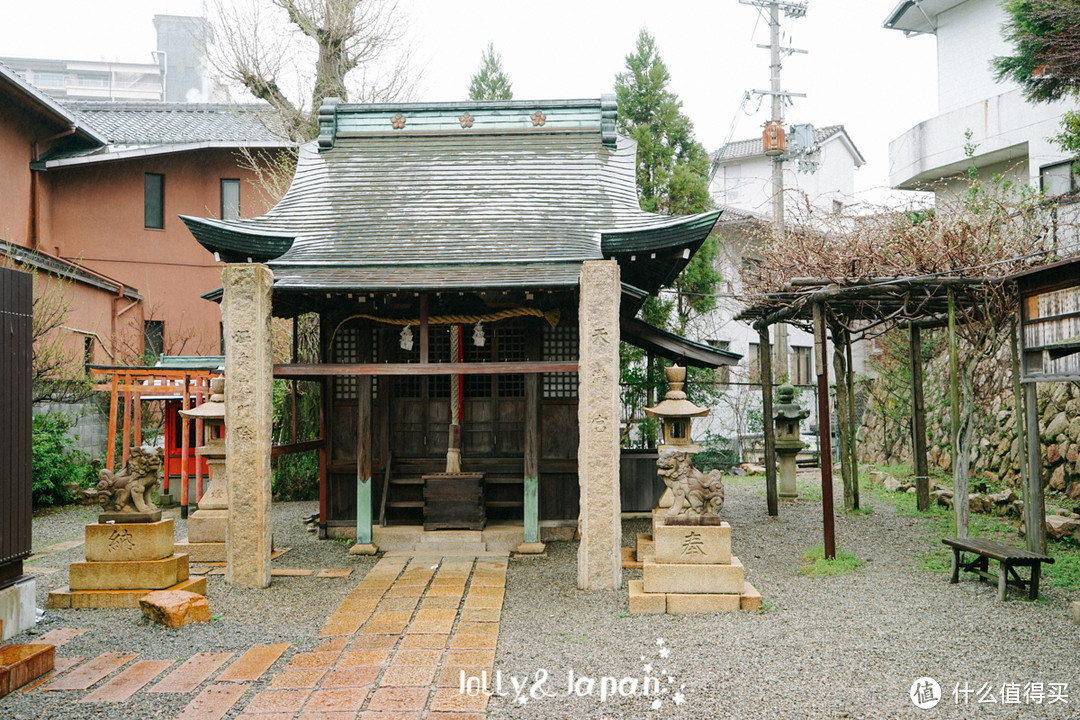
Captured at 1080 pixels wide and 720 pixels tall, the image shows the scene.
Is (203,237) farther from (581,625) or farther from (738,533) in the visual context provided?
(738,533)

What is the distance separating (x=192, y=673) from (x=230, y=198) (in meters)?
16.4

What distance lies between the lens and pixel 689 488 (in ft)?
23.4

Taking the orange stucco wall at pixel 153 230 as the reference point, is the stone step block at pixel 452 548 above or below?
below

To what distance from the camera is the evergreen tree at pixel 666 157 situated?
17125 mm

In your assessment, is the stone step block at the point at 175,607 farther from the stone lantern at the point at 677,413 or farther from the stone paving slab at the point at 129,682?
the stone lantern at the point at 677,413

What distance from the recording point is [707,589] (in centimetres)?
690

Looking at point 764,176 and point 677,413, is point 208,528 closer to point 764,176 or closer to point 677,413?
point 677,413

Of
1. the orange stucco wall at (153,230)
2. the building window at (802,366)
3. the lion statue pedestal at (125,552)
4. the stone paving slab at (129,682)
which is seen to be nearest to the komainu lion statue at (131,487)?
the lion statue pedestal at (125,552)

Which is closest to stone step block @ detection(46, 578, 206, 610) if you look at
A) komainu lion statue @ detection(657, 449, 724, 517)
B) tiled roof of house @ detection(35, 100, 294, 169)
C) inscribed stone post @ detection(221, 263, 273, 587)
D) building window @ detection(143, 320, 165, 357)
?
inscribed stone post @ detection(221, 263, 273, 587)

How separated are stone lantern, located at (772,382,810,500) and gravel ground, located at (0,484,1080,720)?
13.8 feet

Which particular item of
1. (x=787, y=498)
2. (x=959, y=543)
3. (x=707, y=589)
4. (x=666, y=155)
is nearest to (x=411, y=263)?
(x=707, y=589)

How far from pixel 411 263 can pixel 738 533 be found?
18.9 ft

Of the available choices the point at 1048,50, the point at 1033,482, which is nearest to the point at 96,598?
the point at 1033,482

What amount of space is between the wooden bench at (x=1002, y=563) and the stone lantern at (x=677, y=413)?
2.74 meters
